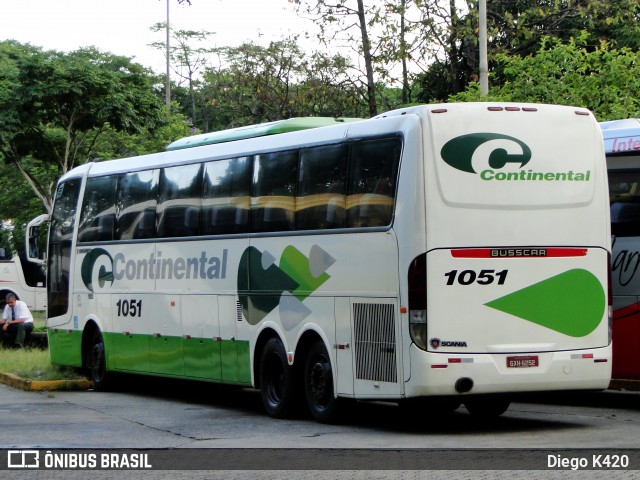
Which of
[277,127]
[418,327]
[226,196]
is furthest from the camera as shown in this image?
[226,196]

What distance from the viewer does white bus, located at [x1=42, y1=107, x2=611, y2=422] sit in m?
12.8

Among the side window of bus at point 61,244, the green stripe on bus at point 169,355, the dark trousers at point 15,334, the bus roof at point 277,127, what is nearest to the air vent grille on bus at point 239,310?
the green stripe on bus at point 169,355

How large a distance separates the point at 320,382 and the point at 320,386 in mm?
45

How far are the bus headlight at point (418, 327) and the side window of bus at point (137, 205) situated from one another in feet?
21.0

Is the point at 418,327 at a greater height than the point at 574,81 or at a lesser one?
lesser

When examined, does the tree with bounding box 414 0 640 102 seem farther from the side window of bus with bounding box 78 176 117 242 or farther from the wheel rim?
the wheel rim

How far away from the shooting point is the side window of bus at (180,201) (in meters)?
17.1

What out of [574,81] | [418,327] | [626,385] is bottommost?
[626,385]

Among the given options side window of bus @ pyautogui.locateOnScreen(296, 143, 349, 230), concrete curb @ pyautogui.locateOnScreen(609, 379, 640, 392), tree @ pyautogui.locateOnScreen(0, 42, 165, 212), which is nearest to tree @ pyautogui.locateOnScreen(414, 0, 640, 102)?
tree @ pyautogui.locateOnScreen(0, 42, 165, 212)

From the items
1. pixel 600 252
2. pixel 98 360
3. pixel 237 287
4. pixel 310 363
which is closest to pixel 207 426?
pixel 310 363

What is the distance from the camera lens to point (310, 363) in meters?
14.6

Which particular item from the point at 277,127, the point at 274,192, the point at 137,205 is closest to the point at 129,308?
the point at 137,205

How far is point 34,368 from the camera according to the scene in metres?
22.2

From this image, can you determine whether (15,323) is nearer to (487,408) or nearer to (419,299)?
(487,408)
